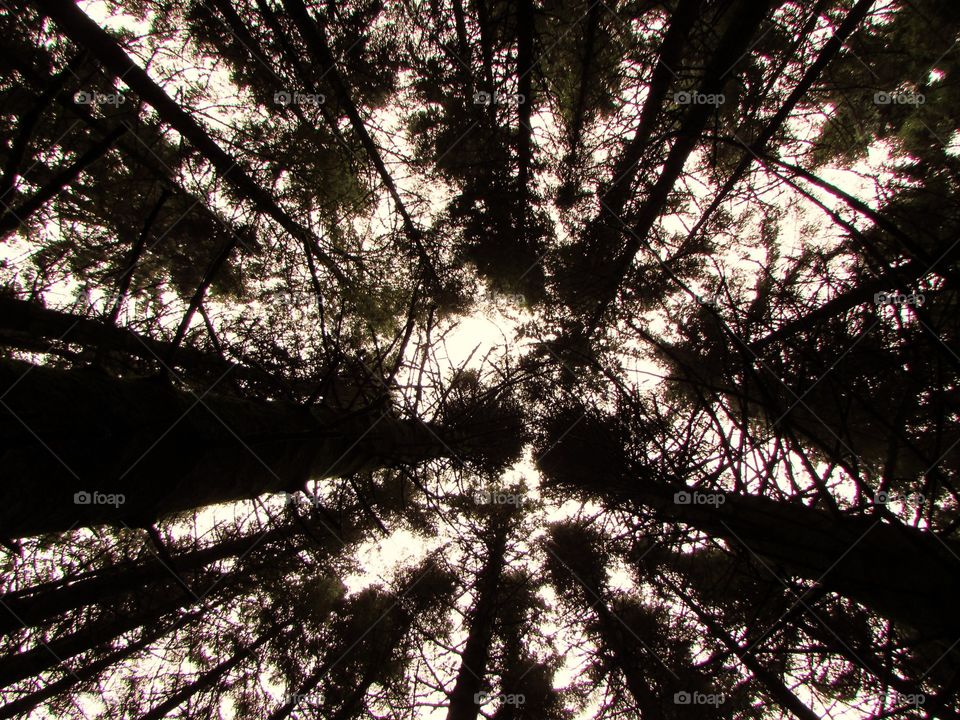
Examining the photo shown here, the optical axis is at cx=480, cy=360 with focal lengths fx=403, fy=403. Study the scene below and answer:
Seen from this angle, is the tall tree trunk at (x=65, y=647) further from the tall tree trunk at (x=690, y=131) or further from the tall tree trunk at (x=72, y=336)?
the tall tree trunk at (x=690, y=131)

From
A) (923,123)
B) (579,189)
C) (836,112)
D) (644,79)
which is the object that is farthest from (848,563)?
(923,123)

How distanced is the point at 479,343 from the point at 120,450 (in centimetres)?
239

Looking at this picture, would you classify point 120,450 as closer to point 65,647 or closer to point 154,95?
point 154,95

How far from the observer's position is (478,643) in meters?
6.27

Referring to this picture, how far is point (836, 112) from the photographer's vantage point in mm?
5441

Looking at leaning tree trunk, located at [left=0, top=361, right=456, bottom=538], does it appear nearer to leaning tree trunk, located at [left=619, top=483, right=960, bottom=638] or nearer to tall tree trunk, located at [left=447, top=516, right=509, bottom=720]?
leaning tree trunk, located at [left=619, top=483, right=960, bottom=638]

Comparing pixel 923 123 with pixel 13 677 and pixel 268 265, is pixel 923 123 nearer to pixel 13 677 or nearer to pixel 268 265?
pixel 268 265

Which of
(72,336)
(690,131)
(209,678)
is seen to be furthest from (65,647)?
(690,131)

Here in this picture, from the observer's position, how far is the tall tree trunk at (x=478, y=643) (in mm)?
5727

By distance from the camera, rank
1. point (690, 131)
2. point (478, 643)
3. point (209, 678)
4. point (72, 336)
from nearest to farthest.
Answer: point (690, 131) < point (72, 336) < point (209, 678) < point (478, 643)

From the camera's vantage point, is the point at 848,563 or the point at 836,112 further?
the point at 836,112

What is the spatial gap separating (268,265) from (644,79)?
14.3ft

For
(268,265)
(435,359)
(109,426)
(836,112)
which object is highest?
(836,112)

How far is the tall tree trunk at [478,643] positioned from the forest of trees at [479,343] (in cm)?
7
